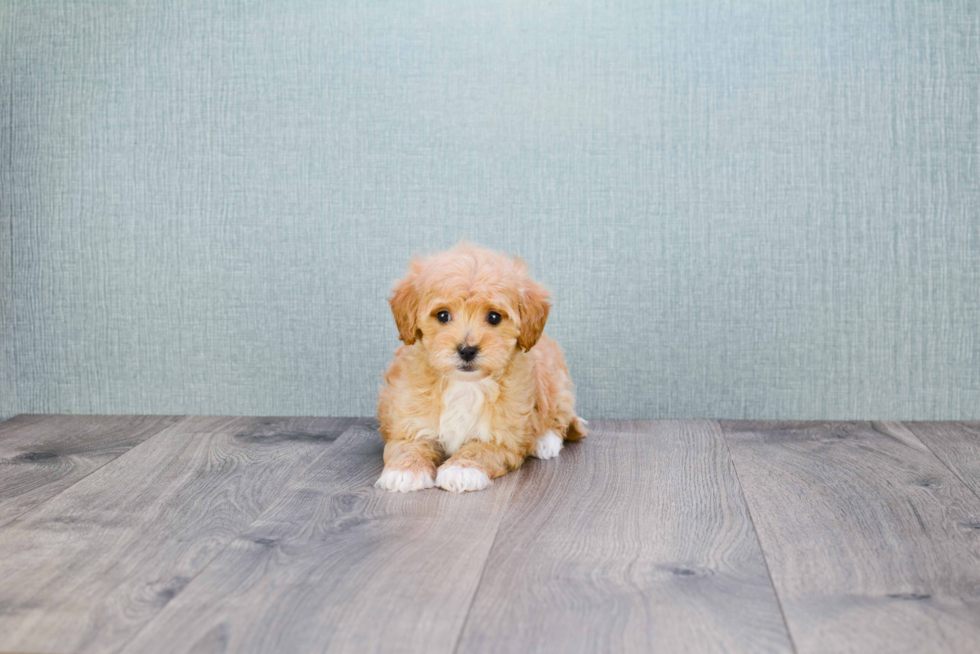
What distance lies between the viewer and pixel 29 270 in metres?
2.49

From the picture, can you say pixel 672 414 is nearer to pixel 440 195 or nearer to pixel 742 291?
pixel 742 291

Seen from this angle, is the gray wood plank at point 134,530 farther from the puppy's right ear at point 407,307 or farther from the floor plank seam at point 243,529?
the puppy's right ear at point 407,307

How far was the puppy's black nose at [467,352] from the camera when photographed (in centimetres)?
171

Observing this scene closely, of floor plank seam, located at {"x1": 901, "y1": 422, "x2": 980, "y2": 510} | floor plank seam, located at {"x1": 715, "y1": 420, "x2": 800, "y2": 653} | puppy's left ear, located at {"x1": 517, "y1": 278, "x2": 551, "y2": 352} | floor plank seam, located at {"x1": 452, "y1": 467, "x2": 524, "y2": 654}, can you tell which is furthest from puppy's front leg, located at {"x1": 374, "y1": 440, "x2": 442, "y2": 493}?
floor plank seam, located at {"x1": 901, "y1": 422, "x2": 980, "y2": 510}

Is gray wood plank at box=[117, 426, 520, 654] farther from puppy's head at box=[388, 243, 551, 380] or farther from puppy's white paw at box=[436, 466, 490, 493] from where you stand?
puppy's head at box=[388, 243, 551, 380]

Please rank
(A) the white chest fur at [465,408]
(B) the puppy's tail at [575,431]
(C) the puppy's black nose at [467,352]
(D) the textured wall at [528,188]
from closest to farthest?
(C) the puppy's black nose at [467,352], (A) the white chest fur at [465,408], (B) the puppy's tail at [575,431], (D) the textured wall at [528,188]

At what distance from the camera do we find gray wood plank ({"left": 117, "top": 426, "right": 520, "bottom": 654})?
109 cm

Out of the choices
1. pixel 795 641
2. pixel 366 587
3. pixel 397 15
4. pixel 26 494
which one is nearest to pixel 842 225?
pixel 397 15

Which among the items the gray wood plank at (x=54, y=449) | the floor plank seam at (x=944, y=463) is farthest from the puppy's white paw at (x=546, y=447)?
the gray wood plank at (x=54, y=449)

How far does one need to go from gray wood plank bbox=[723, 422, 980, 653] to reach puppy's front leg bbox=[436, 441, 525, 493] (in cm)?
50

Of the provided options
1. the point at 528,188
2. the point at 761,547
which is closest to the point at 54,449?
Answer: the point at 528,188

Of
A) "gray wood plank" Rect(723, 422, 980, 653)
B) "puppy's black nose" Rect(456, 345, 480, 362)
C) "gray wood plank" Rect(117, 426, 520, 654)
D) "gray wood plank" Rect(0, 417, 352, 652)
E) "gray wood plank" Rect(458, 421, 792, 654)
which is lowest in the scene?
"gray wood plank" Rect(723, 422, 980, 653)

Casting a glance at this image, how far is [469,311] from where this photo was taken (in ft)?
5.72

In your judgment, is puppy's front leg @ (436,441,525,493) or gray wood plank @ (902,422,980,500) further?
gray wood plank @ (902,422,980,500)
